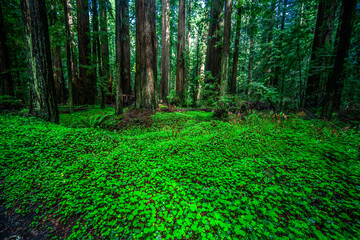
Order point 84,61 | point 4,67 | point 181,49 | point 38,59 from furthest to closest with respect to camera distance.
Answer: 1. point 181,49
2. point 84,61
3. point 4,67
4. point 38,59

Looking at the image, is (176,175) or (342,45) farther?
(342,45)

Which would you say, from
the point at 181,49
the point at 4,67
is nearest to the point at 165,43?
the point at 181,49

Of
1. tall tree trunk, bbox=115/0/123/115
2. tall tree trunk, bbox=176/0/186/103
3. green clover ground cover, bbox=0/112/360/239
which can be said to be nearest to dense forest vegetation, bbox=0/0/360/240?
green clover ground cover, bbox=0/112/360/239

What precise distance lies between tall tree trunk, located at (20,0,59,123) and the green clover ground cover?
0.73 m

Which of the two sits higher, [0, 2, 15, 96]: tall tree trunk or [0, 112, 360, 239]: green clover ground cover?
[0, 2, 15, 96]: tall tree trunk

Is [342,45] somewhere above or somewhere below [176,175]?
above

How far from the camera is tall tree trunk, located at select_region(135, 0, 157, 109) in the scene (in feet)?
21.6

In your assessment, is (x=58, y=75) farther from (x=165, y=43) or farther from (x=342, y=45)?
(x=342, y=45)

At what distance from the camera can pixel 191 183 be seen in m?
2.29

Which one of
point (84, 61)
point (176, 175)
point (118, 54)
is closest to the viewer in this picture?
point (176, 175)

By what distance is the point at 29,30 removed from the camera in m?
3.95

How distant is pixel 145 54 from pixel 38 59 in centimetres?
391

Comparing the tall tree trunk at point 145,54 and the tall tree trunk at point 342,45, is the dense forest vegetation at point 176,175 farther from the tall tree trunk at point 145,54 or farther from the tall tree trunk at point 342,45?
the tall tree trunk at point 145,54

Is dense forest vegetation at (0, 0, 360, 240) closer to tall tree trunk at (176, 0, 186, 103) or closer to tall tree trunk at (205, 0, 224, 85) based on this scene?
tall tree trunk at (205, 0, 224, 85)
